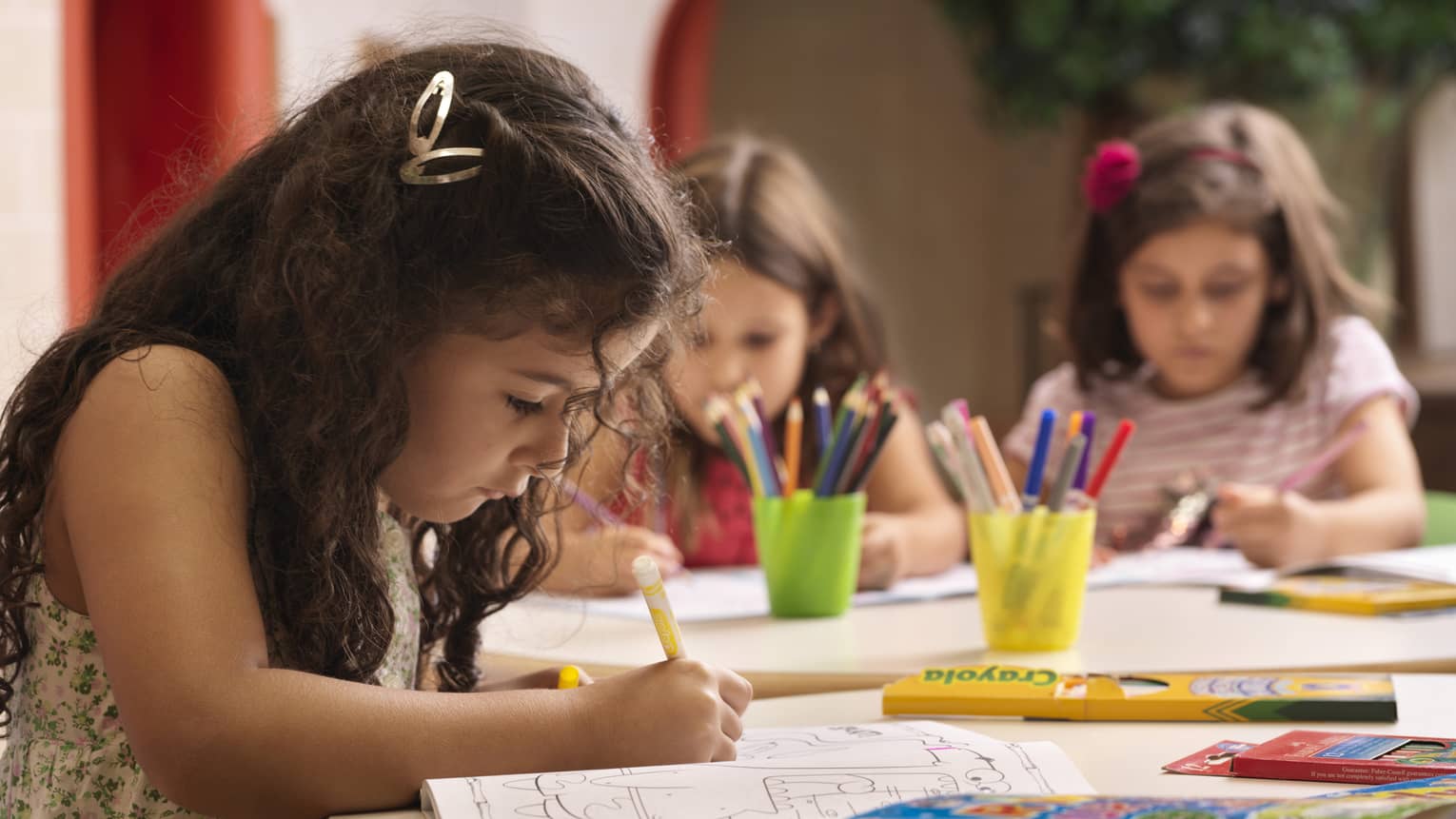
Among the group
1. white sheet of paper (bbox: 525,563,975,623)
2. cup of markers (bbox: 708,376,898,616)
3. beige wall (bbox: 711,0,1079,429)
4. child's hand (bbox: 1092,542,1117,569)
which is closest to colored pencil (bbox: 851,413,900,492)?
cup of markers (bbox: 708,376,898,616)

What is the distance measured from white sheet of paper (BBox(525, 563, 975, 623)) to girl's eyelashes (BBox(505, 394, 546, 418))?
399 mm

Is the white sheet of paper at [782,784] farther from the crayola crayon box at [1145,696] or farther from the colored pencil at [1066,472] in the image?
the colored pencil at [1066,472]

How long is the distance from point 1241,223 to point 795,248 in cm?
52

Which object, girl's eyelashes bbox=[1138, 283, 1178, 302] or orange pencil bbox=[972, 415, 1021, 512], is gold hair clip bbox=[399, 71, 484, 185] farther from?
girl's eyelashes bbox=[1138, 283, 1178, 302]

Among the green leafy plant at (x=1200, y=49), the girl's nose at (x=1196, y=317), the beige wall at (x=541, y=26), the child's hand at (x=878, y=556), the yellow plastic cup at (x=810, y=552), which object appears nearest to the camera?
the yellow plastic cup at (x=810, y=552)

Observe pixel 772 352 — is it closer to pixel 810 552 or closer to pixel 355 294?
pixel 810 552

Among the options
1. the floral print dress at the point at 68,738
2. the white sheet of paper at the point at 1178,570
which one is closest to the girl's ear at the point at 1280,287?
the white sheet of paper at the point at 1178,570

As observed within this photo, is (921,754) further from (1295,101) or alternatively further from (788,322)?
(1295,101)

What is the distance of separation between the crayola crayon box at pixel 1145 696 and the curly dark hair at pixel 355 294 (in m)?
0.24

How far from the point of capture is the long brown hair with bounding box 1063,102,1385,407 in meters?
1.75

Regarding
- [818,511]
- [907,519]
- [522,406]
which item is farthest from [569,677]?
[907,519]

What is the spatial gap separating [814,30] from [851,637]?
13.9 feet

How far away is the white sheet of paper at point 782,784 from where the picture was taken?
577 millimetres

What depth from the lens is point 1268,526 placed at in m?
1.36
